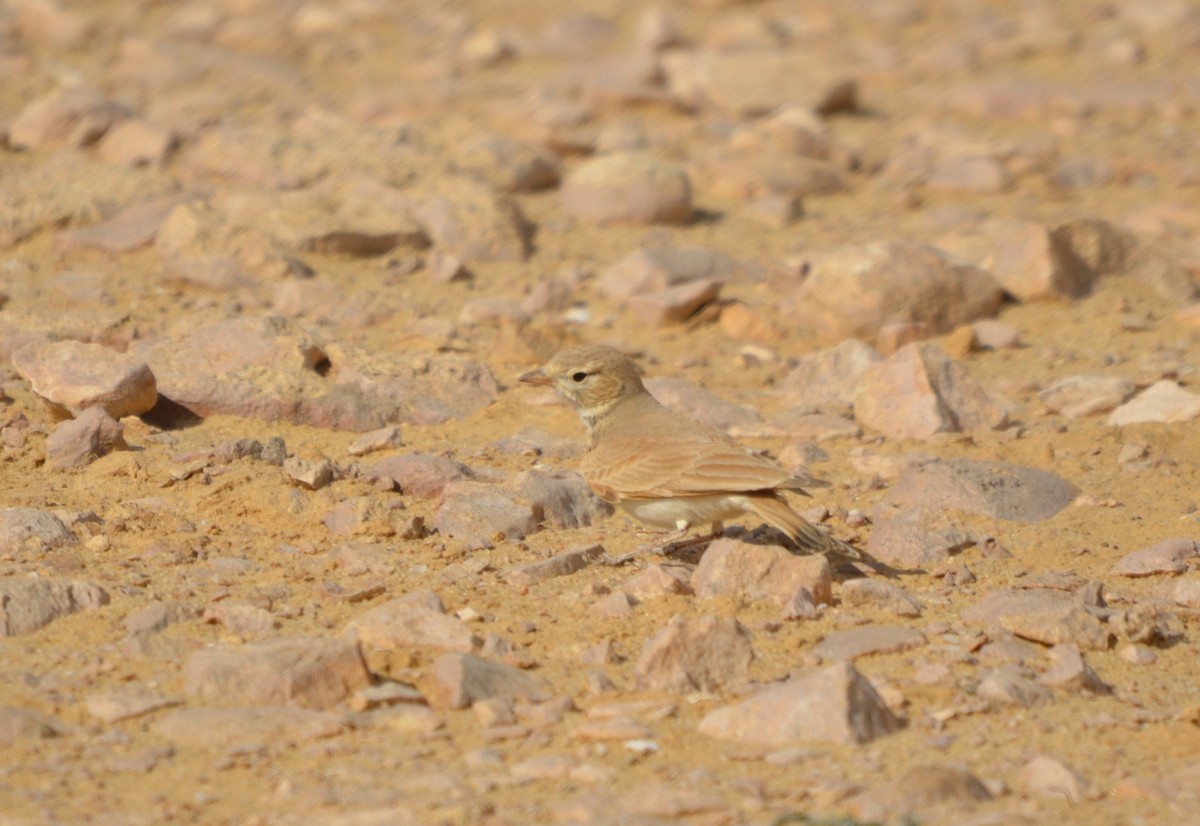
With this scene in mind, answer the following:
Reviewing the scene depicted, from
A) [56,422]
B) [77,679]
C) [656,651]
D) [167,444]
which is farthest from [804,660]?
[56,422]

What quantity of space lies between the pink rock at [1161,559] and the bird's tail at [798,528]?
3.08 ft

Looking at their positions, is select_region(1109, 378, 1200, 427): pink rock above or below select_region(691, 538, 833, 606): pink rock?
below

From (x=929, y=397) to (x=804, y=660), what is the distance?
2.41 m

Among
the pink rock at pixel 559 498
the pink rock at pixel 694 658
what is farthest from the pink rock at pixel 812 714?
the pink rock at pixel 559 498

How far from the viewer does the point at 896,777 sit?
3535mm

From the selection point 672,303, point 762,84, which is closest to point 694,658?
point 672,303

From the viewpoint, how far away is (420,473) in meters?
5.60

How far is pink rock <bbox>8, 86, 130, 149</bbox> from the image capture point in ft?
31.4

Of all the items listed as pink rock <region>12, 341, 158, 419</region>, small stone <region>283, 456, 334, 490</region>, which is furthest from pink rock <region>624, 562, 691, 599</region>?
pink rock <region>12, 341, 158, 419</region>

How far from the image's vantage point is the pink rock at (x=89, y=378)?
5.81m

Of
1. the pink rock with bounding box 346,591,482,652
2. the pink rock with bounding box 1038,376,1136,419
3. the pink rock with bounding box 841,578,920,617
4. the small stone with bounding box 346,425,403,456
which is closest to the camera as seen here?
the pink rock with bounding box 346,591,482,652

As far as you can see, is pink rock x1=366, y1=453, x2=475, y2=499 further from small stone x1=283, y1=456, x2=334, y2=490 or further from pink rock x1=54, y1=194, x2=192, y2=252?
pink rock x1=54, y1=194, x2=192, y2=252

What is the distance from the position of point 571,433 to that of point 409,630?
2285mm

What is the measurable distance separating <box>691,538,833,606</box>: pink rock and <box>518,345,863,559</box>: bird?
10 centimetres
